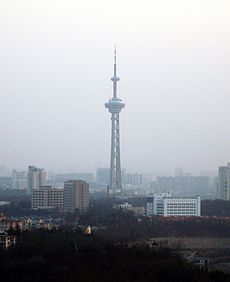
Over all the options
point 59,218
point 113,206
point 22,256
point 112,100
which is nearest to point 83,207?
point 113,206

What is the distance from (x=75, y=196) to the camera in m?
33.5

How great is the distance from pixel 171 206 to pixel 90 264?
20.4 m

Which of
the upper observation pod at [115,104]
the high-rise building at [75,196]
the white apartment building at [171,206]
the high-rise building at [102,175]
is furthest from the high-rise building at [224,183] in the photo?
the high-rise building at [102,175]

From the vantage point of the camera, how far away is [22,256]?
13070mm

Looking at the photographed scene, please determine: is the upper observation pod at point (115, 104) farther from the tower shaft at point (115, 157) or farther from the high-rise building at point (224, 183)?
the high-rise building at point (224, 183)

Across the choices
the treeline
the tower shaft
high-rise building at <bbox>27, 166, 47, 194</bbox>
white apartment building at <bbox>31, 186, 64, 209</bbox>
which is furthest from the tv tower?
the treeline

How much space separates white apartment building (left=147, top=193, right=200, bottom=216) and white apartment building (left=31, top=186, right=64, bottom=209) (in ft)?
10.9

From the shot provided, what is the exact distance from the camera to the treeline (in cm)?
1133

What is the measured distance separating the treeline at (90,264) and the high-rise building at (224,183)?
80.4 feet

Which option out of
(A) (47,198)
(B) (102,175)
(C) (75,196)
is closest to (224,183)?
(C) (75,196)

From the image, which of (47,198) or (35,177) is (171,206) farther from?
(35,177)

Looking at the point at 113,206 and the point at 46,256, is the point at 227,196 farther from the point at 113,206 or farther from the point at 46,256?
the point at 46,256

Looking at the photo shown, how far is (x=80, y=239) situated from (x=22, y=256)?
3.20 meters

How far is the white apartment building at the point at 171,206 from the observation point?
3198cm
